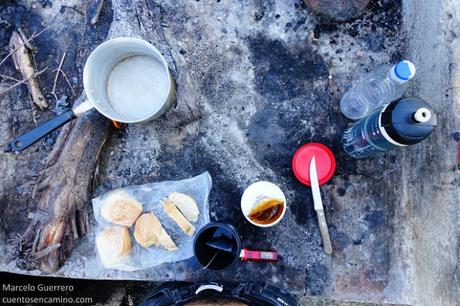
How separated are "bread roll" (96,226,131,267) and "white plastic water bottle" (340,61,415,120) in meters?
1.07

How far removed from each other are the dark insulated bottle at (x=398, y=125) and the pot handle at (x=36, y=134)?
1097 mm

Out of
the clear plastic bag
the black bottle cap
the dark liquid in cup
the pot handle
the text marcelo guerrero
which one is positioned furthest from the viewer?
the text marcelo guerrero

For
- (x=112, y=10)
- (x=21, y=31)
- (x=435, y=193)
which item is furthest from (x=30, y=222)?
(x=435, y=193)

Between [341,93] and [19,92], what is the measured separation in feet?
4.70

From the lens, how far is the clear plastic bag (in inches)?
79.3

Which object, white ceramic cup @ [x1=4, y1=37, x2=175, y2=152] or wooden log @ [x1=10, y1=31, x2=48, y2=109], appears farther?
wooden log @ [x1=10, y1=31, x2=48, y2=109]

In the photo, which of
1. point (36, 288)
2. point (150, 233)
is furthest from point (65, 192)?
point (36, 288)

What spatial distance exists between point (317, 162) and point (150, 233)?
0.76m

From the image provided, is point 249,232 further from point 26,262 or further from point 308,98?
point 26,262

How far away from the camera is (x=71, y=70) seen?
212 cm

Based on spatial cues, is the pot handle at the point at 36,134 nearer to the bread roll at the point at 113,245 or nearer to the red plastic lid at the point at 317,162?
the bread roll at the point at 113,245

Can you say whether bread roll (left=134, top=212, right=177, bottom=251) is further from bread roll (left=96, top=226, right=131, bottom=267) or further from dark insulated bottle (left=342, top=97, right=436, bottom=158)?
dark insulated bottle (left=342, top=97, right=436, bottom=158)

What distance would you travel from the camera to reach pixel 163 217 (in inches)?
79.7

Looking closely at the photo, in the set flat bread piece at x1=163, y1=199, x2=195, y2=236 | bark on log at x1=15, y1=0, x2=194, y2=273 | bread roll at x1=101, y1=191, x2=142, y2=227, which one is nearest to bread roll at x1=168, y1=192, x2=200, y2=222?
flat bread piece at x1=163, y1=199, x2=195, y2=236
